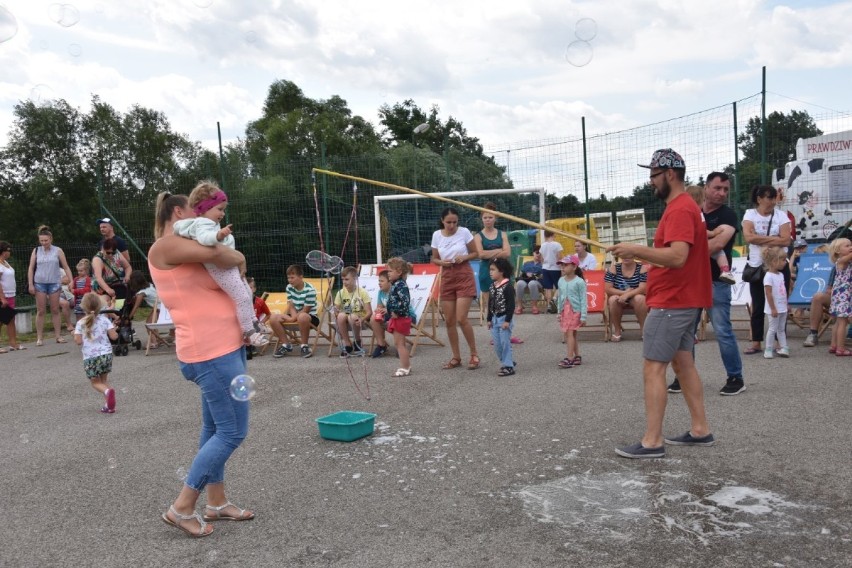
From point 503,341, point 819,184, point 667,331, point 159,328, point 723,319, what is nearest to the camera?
point 667,331

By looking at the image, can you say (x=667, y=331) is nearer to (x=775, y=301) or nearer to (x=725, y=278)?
(x=725, y=278)

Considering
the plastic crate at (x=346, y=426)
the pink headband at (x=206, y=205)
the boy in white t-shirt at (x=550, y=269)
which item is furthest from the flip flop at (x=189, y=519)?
the boy in white t-shirt at (x=550, y=269)

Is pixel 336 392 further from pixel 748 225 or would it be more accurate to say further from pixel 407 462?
pixel 748 225

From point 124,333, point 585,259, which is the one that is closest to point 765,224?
point 585,259

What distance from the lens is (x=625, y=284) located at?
10.0 metres

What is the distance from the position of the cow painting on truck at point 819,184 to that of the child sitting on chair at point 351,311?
7659 mm

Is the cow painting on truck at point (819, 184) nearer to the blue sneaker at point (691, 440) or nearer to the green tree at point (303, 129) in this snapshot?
the blue sneaker at point (691, 440)

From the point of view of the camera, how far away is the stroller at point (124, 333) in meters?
11.1

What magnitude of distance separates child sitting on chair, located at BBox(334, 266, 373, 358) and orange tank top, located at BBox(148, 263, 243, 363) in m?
5.80

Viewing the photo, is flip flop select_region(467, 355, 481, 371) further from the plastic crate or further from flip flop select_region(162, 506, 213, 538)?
flip flop select_region(162, 506, 213, 538)

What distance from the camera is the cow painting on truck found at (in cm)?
1284


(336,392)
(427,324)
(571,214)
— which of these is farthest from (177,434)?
(571,214)

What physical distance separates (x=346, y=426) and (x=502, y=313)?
289 centimetres

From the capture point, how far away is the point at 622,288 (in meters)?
10.1
